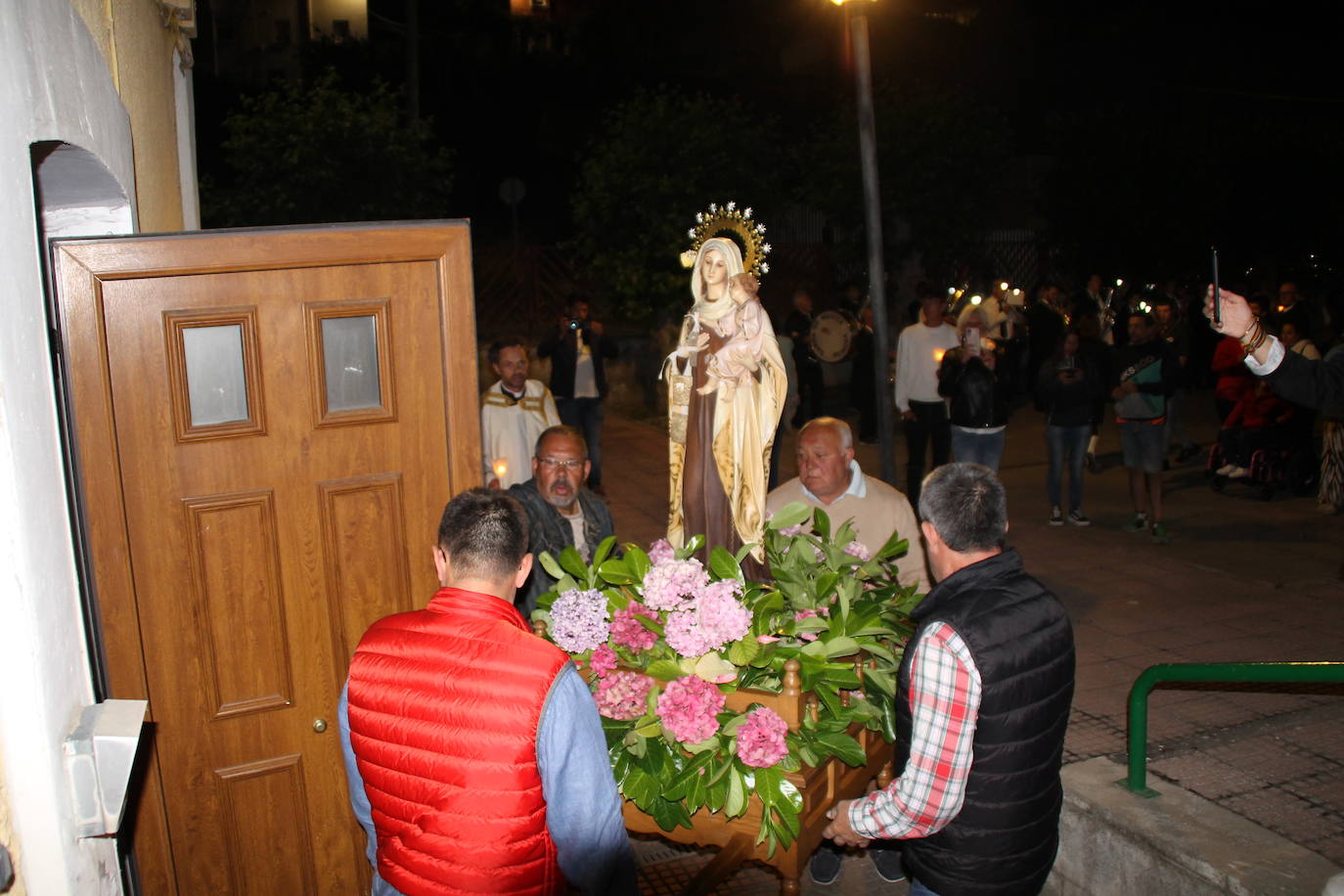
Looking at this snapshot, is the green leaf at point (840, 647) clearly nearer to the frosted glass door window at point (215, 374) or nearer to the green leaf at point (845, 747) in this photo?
the green leaf at point (845, 747)

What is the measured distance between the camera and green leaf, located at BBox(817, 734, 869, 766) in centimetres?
335

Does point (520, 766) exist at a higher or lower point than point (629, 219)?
lower

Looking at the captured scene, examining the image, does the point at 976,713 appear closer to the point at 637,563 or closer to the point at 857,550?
the point at 637,563

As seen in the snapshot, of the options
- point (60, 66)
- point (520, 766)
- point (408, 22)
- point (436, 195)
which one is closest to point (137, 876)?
point (520, 766)

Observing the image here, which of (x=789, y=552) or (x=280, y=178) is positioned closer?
(x=789, y=552)

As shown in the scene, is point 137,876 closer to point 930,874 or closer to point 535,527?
point 535,527

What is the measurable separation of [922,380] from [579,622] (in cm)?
596

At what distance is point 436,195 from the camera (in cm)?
1795

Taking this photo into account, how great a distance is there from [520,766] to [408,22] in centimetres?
1885

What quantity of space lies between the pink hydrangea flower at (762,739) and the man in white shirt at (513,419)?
415 cm

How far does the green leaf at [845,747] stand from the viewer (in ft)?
11.0

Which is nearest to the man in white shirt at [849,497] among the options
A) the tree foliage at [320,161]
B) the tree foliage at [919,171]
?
the tree foliage at [320,161]

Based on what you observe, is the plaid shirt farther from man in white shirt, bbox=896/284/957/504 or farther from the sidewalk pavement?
man in white shirt, bbox=896/284/957/504

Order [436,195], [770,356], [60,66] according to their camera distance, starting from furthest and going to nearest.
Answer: [436,195] < [770,356] < [60,66]
